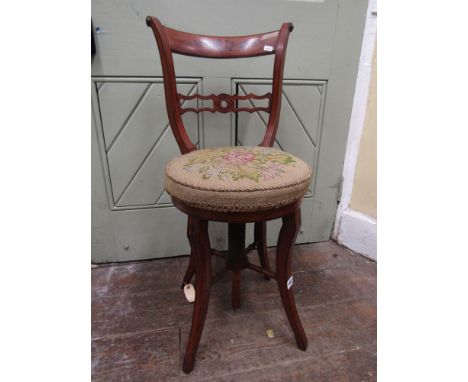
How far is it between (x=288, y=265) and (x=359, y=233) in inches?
30.3

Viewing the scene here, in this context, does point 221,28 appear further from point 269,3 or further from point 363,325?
point 363,325

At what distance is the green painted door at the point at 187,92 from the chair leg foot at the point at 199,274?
1.90ft

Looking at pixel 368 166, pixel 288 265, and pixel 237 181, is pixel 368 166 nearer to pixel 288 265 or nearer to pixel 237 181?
pixel 288 265

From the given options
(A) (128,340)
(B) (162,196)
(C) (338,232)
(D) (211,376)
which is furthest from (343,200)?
(A) (128,340)

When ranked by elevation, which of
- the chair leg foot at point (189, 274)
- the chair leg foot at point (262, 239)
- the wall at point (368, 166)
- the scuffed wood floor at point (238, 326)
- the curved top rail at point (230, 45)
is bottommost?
the scuffed wood floor at point (238, 326)

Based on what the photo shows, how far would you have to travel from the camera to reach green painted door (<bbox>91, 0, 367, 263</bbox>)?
1.15 m

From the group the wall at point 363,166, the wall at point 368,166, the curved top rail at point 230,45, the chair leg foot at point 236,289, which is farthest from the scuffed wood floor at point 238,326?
the curved top rail at point 230,45

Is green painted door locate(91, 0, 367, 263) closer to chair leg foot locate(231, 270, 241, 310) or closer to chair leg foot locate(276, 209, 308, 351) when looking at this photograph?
chair leg foot locate(231, 270, 241, 310)

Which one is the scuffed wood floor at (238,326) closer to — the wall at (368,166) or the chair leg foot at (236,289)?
the chair leg foot at (236,289)

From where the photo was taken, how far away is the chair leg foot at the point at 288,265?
875 mm

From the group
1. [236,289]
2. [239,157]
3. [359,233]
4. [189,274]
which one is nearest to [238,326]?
[236,289]

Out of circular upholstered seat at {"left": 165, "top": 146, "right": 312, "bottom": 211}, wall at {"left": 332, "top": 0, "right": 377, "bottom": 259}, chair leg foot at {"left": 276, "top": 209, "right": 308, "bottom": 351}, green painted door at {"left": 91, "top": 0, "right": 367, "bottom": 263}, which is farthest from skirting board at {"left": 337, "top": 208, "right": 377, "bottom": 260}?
circular upholstered seat at {"left": 165, "top": 146, "right": 312, "bottom": 211}

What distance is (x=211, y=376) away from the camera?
0.92 m

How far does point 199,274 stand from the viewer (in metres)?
0.88
